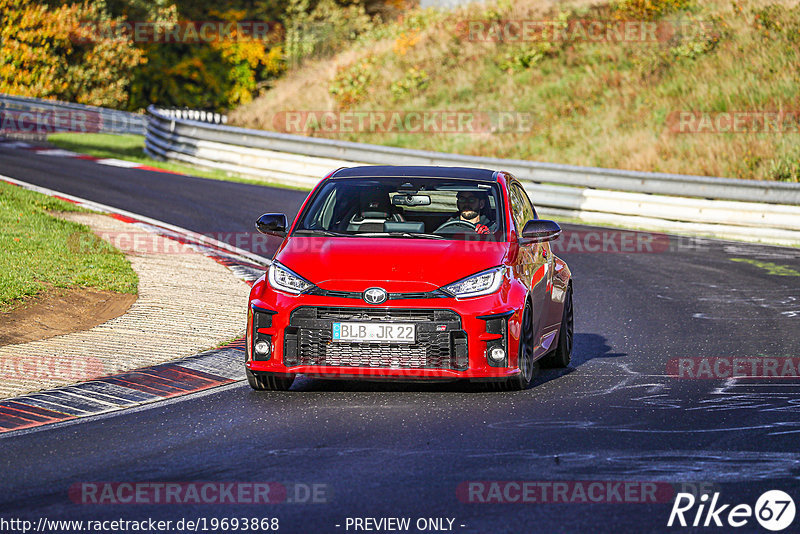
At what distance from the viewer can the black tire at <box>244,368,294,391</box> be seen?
28.5ft

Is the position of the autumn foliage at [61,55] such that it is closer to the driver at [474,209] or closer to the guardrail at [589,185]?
the guardrail at [589,185]

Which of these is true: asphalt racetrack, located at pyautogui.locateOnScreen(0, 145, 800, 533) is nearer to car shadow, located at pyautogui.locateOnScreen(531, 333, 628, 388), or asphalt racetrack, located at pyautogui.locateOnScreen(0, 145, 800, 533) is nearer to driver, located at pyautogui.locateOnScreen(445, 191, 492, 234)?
car shadow, located at pyautogui.locateOnScreen(531, 333, 628, 388)

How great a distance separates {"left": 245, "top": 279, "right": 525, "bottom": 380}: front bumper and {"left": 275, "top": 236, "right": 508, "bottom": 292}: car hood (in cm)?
15


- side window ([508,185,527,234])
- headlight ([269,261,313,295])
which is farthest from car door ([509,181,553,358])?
headlight ([269,261,313,295])

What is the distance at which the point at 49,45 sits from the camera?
51500 mm

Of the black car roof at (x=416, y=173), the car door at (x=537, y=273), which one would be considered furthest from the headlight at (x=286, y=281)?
the car door at (x=537, y=273)

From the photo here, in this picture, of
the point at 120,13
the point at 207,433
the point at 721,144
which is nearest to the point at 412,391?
the point at 207,433

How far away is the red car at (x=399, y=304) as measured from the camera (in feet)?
26.9

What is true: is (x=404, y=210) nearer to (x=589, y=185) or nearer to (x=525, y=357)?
(x=525, y=357)

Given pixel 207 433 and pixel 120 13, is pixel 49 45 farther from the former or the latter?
pixel 207 433

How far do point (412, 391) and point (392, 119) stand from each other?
2735 cm

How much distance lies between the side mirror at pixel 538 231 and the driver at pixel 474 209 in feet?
0.97

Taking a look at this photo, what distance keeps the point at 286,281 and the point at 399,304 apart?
34.5 inches

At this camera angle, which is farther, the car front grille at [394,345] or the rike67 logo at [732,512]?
the car front grille at [394,345]
